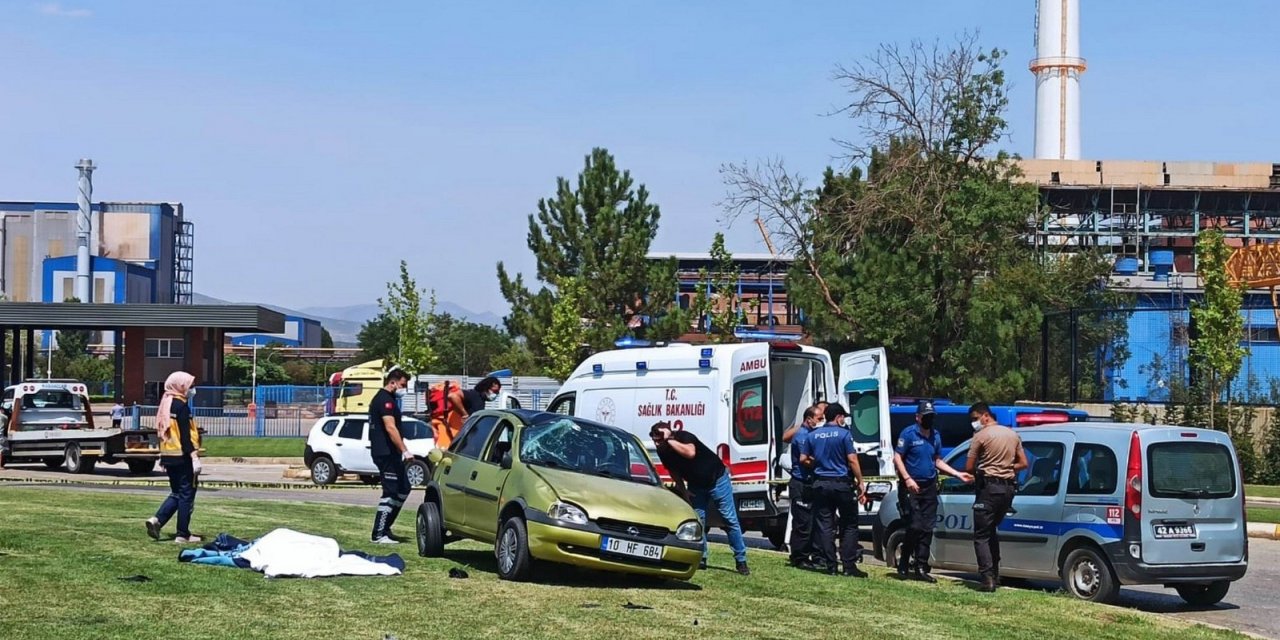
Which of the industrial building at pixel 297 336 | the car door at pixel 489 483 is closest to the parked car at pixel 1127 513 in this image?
Result: the car door at pixel 489 483

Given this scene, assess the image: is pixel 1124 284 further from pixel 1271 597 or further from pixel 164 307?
pixel 1271 597

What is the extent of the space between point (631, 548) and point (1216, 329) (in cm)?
2518

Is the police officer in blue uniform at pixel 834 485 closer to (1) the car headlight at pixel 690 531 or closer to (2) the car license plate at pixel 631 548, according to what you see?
(1) the car headlight at pixel 690 531

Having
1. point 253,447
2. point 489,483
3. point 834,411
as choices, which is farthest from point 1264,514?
point 253,447

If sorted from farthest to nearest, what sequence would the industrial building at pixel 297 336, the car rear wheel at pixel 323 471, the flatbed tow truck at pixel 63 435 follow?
the industrial building at pixel 297 336 → the flatbed tow truck at pixel 63 435 → the car rear wheel at pixel 323 471

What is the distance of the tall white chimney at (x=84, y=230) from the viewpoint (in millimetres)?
113000

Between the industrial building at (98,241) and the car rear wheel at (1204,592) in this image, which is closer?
the car rear wheel at (1204,592)

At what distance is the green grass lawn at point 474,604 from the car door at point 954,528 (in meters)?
0.62

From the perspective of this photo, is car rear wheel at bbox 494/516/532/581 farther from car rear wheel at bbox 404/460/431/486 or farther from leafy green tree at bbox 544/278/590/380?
leafy green tree at bbox 544/278/590/380

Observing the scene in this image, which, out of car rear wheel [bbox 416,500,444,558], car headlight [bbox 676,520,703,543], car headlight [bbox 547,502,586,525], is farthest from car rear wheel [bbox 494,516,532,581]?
car rear wheel [bbox 416,500,444,558]

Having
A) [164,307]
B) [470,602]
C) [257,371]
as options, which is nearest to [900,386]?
[470,602]

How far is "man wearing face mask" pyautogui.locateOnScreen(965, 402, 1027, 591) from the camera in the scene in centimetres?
1370

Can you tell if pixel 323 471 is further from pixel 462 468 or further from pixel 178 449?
pixel 462 468

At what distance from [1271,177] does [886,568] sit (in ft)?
251
